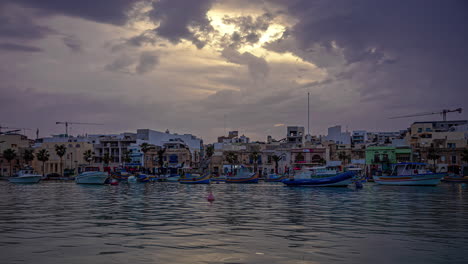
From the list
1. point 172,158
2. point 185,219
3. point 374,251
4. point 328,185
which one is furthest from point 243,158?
point 374,251

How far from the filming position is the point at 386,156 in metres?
109

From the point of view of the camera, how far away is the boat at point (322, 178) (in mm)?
64125

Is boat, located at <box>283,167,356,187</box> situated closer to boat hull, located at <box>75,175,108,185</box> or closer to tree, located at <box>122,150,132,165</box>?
boat hull, located at <box>75,175,108,185</box>

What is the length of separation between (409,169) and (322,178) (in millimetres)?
16023

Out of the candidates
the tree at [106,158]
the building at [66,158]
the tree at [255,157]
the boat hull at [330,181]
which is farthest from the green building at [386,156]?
the building at [66,158]

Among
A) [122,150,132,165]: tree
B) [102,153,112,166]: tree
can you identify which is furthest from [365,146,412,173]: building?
[102,153,112,166]: tree

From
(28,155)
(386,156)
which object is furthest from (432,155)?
(28,155)

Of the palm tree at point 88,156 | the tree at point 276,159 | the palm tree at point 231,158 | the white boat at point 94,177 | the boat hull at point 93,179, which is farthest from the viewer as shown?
the palm tree at point 88,156

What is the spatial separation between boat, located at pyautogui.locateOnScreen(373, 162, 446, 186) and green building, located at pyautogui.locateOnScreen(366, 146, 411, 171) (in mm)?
32794

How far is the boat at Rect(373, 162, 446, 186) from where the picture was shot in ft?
223

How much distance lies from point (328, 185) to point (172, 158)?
231ft

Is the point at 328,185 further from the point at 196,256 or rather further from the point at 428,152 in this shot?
the point at 196,256

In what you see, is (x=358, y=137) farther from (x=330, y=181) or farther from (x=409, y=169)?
(x=330, y=181)

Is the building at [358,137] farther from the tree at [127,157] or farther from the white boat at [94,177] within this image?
the white boat at [94,177]
